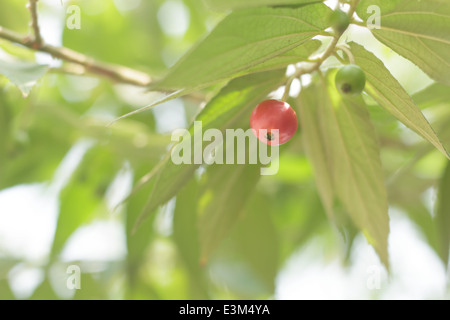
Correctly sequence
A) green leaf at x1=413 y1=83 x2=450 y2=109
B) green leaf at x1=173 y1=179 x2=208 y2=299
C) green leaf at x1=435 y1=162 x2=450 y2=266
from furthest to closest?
1. green leaf at x1=173 y1=179 x2=208 y2=299
2. green leaf at x1=435 y1=162 x2=450 y2=266
3. green leaf at x1=413 y1=83 x2=450 y2=109

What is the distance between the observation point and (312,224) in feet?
5.78

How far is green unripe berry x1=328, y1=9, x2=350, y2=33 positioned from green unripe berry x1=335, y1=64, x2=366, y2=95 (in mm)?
57

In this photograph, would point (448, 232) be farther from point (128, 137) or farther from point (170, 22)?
point (170, 22)

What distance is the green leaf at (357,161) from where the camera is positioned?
2.96 ft

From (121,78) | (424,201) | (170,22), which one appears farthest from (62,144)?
(424,201)

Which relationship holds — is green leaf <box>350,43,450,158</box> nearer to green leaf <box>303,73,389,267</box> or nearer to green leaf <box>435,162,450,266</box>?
green leaf <box>303,73,389,267</box>

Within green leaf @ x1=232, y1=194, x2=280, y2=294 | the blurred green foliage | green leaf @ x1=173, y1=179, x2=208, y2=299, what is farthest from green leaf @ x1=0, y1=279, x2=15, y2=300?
green leaf @ x1=232, y1=194, x2=280, y2=294

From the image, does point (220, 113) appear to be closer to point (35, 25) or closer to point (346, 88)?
point (346, 88)

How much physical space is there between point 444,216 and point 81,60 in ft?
2.93

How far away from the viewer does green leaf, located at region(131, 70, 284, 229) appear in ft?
2.72

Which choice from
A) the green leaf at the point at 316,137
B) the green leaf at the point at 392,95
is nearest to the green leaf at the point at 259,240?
the green leaf at the point at 316,137

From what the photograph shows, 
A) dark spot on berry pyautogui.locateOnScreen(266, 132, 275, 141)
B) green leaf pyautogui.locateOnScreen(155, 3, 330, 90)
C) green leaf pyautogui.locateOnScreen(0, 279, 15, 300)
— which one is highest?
green leaf pyautogui.locateOnScreen(0, 279, 15, 300)

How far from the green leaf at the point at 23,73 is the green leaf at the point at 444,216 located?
91 cm

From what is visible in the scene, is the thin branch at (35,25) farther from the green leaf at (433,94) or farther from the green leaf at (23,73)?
the green leaf at (433,94)
